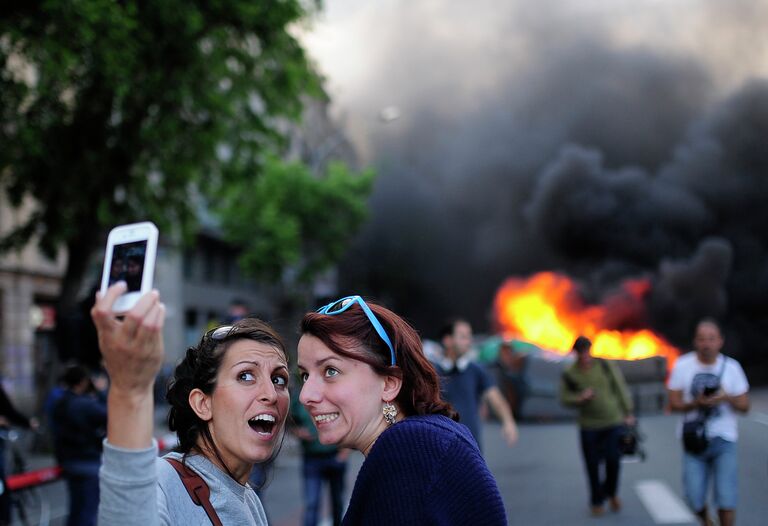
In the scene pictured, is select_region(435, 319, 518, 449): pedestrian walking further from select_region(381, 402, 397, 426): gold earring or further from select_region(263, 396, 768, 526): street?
select_region(381, 402, 397, 426): gold earring

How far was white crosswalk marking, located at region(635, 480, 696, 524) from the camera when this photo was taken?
7859 millimetres

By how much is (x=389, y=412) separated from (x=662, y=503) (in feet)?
24.5

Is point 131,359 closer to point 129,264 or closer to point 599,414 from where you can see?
point 129,264

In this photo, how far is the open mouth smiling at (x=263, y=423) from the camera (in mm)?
2234

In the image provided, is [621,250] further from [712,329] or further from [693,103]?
[712,329]

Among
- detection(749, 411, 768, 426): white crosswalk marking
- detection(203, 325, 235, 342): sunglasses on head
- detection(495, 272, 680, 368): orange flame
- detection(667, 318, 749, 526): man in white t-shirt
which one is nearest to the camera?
detection(203, 325, 235, 342): sunglasses on head

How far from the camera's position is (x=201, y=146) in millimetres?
14406

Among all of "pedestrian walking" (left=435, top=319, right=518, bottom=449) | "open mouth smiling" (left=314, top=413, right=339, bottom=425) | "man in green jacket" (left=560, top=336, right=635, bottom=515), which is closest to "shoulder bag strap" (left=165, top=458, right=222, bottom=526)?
"open mouth smiling" (left=314, top=413, right=339, bottom=425)

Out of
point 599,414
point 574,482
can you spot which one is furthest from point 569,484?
point 599,414

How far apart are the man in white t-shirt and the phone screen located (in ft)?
18.1

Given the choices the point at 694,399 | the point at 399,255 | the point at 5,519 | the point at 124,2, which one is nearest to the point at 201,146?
the point at 124,2

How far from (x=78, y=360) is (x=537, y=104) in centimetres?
2752

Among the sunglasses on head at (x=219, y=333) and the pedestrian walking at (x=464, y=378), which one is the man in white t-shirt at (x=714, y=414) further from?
the sunglasses on head at (x=219, y=333)

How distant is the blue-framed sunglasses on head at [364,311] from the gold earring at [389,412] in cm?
10
